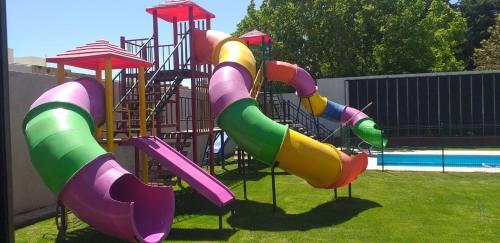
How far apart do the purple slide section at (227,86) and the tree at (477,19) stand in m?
48.8

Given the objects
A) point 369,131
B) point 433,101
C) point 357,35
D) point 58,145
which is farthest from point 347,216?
point 357,35

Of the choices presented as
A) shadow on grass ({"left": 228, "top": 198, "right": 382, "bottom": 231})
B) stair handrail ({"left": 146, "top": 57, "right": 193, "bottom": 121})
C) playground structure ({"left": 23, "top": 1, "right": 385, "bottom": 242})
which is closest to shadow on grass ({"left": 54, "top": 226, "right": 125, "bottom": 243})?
playground structure ({"left": 23, "top": 1, "right": 385, "bottom": 242})

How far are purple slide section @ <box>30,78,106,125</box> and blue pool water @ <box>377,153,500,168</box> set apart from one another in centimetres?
1258

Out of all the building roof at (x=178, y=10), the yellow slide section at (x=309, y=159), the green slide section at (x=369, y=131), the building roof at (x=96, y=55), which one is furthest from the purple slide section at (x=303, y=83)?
the building roof at (x=96, y=55)

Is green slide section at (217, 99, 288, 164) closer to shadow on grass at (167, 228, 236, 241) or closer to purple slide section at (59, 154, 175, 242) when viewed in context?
shadow on grass at (167, 228, 236, 241)

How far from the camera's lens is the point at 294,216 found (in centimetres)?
994

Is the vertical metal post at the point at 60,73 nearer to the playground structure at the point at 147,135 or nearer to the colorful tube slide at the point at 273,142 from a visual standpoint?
the playground structure at the point at 147,135

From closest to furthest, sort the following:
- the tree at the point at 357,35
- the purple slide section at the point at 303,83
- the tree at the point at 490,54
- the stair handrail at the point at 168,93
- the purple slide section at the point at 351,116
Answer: the stair handrail at the point at 168,93, the purple slide section at the point at 303,83, the purple slide section at the point at 351,116, the tree at the point at 357,35, the tree at the point at 490,54

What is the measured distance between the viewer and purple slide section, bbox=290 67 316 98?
721 inches

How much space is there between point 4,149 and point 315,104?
18.7 meters

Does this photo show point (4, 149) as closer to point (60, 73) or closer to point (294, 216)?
point (60, 73)

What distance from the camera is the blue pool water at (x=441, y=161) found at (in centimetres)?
1869

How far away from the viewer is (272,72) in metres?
17.3

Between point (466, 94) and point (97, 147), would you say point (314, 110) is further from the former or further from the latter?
point (97, 147)
